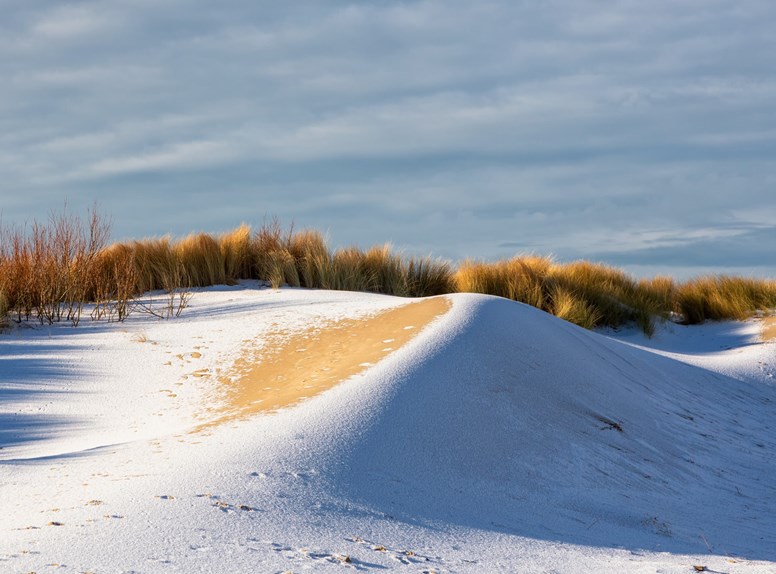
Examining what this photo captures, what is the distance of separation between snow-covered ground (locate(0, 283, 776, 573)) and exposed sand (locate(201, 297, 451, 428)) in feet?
0.46

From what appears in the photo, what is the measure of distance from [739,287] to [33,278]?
30.1 feet

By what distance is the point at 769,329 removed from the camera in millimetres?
10117

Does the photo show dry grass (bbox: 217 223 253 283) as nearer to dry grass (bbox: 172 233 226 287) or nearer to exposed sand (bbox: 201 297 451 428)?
dry grass (bbox: 172 233 226 287)

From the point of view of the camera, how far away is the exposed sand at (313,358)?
456 centimetres

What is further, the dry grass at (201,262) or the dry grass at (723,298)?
the dry grass at (723,298)

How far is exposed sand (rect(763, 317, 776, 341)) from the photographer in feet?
32.0

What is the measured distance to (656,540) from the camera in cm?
331

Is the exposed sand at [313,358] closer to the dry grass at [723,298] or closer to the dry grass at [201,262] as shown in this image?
the dry grass at [201,262]

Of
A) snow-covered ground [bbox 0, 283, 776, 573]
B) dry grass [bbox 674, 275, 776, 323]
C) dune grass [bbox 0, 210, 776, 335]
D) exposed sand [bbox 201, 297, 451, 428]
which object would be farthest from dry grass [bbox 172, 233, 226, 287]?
dry grass [bbox 674, 275, 776, 323]

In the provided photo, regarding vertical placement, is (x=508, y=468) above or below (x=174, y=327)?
below

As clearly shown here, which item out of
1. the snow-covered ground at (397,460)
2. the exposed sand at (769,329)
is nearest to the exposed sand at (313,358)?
the snow-covered ground at (397,460)

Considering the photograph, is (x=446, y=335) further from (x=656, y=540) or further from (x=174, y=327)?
(x=174, y=327)

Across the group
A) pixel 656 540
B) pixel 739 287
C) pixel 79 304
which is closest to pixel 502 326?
pixel 656 540

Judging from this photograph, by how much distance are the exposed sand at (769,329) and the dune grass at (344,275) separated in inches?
16.9
